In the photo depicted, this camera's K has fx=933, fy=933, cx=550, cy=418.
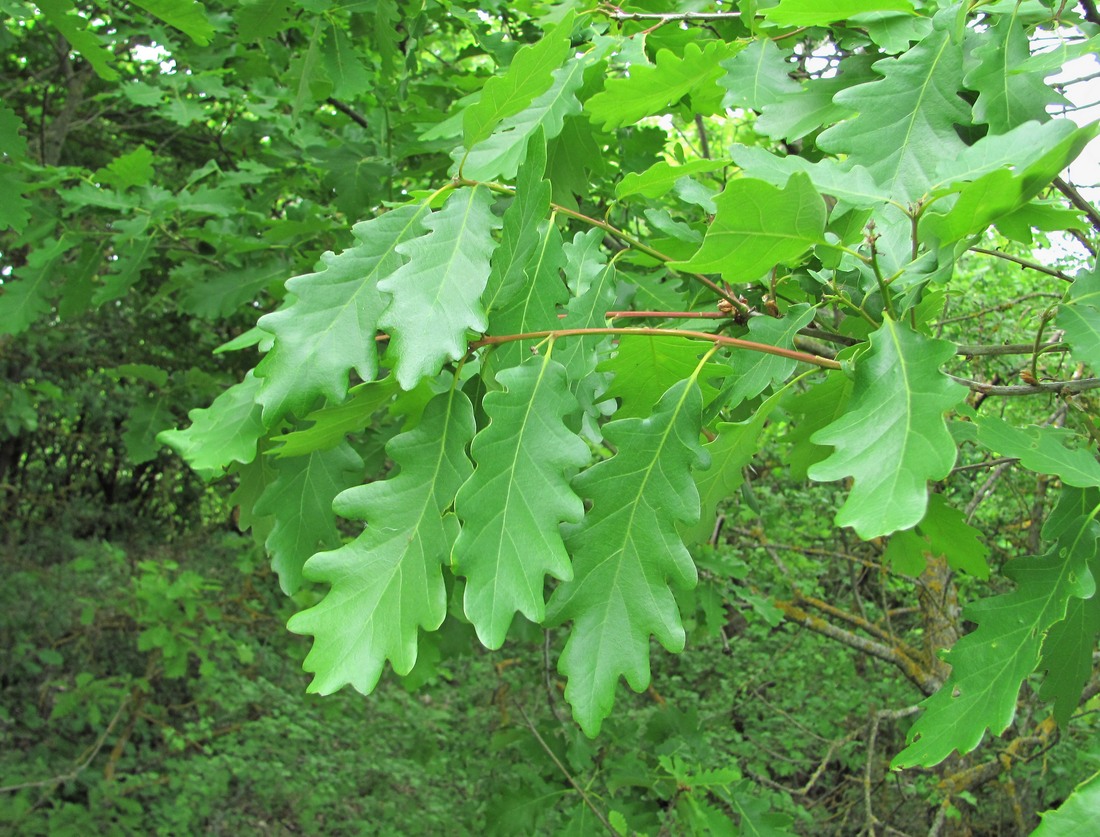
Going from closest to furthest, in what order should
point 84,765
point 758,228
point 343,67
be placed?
point 758,228, point 343,67, point 84,765

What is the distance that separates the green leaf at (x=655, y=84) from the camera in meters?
1.41

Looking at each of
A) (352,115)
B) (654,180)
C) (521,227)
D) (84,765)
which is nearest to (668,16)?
(654,180)

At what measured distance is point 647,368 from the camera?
1205mm

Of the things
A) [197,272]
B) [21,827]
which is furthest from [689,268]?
[21,827]

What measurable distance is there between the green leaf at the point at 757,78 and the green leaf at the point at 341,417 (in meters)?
0.69

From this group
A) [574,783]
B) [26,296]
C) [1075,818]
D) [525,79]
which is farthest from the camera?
[26,296]

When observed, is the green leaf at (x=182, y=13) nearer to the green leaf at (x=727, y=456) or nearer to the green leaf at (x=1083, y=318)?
the green leaf at (x=727, y=456)

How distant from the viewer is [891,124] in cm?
116

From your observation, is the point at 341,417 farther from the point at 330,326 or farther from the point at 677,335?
the point at 677,335

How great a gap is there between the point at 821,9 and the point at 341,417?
80 centimetres

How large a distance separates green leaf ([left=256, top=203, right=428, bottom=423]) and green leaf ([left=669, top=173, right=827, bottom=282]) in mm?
352

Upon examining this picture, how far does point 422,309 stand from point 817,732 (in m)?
3.89

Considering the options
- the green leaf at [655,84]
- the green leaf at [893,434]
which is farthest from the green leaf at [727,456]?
the green leaf at [655,84]

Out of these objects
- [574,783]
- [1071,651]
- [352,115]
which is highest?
[1071,651]
